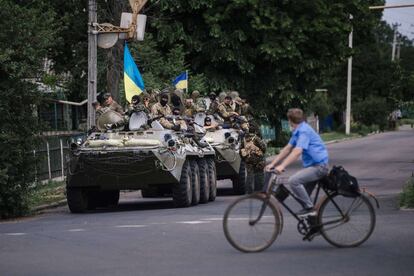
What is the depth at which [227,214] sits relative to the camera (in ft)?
40.8

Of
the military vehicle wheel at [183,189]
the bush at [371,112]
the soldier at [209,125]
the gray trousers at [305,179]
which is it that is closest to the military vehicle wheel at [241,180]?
the soldier at [209,125]

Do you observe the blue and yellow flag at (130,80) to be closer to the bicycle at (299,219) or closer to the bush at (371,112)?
the bicycle at (299,219)

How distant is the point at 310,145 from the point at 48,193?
48.1 ft

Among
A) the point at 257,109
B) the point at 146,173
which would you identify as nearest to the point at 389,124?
the point at 257,109

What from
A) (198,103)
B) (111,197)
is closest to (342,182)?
(111,197)

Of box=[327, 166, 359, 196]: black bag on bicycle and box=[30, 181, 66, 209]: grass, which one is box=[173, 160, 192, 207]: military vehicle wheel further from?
box=[327, 166, 359, 196]: black bag on bicycle

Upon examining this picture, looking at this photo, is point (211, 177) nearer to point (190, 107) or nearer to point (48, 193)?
point (190, 107)

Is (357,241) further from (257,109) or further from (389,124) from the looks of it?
(389,124)

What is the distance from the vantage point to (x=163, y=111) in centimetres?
2186

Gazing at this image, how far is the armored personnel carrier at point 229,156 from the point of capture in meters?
24.4

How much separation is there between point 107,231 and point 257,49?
23.0 meters

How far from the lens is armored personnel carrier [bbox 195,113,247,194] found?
24438 mm

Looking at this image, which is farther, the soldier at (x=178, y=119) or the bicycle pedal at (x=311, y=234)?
the soldier at (x=178, y=119)

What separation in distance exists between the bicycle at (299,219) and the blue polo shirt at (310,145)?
239mm
